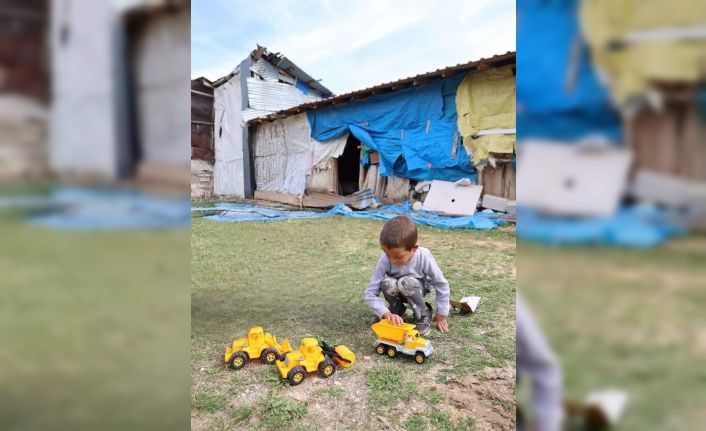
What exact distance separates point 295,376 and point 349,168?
10.7 meters

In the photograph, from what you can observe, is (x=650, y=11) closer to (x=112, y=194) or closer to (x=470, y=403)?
(x=112, y=194)

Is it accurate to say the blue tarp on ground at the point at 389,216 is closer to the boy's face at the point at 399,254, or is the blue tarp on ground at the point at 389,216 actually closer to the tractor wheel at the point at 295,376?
the boy's face at the point at 399,254

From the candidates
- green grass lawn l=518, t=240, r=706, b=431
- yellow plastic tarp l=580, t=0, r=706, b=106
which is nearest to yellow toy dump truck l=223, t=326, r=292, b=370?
green grass lawn l=518, t=240, r=706, b=431

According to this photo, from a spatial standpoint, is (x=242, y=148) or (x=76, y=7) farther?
(x=242, y=148)

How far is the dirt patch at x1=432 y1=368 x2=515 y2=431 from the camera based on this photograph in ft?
4.77

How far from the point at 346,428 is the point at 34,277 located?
1.22 m

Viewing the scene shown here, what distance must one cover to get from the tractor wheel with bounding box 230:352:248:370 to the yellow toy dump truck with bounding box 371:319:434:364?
25.8 inches

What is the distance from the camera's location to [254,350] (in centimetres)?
190

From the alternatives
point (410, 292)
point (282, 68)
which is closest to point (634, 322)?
point (410, 292)

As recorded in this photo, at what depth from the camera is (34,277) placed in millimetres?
505

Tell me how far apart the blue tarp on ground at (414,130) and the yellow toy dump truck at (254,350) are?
21.5ft

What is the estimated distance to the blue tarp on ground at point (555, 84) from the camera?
0.45 m

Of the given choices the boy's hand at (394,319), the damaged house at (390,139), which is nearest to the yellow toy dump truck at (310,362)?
the boy's hand at (394,319)

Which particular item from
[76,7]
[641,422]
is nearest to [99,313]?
[76,7]
